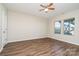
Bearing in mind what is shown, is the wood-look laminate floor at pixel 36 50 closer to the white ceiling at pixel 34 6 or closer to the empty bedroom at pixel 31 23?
the empty bedroom at pixel 31 23

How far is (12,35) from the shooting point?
1.34 metres

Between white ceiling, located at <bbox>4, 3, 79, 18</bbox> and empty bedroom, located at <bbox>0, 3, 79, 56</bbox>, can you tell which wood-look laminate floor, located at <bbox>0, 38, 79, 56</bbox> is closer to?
empty bedroom, located at <bbox>0, 3, 79, 56</bbox>

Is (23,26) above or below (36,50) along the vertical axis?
above

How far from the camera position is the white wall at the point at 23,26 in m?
1.27

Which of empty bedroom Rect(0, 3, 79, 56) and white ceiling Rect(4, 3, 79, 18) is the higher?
white ceiling Rect(4, 3, 79, 18)

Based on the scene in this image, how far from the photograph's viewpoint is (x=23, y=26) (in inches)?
54.7

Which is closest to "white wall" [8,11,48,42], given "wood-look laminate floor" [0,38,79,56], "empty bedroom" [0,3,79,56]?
"empty bedroom" [0,3,79,56]

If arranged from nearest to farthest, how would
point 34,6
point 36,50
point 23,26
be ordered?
point 23,26 < point 34,6 < point 36,50

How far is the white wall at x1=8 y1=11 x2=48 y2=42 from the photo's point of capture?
4.17 ft

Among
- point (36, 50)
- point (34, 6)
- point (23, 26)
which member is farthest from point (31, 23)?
point (36, 50)

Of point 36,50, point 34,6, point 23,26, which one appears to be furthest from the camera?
point 36,50

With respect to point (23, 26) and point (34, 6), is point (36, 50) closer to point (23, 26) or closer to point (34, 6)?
point (23, 26)

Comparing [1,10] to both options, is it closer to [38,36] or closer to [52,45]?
[38,36]

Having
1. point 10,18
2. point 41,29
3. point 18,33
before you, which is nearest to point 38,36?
point 41,29
